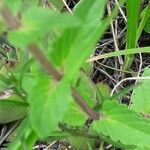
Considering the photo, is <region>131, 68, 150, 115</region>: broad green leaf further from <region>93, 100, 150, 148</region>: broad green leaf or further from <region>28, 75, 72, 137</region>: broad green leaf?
<region>28, 75, 72, 137</region>: broad green leaf

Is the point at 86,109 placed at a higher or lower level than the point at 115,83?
higher

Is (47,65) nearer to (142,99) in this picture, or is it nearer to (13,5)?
(13,5)

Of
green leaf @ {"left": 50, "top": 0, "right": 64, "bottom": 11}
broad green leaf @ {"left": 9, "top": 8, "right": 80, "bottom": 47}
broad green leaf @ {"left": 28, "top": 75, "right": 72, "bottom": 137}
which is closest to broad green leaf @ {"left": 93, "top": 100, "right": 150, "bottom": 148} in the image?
broad green leaf @ {"left": 28, "top": 75, "right": 72, "bottom": 137}

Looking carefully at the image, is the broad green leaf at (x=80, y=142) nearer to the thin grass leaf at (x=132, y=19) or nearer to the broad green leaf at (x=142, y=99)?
the broad green leaf at (x=142, y=99)

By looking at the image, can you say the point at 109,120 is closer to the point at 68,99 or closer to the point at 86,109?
the point at 86,109

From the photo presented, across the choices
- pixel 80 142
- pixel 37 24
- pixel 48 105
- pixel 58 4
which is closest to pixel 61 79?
pixel 48 105

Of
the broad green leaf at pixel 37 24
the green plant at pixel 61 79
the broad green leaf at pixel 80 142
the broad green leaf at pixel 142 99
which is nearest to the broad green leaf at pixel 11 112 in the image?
the green plant at pixel 61 79

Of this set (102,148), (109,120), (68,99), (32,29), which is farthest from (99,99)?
(32,29)

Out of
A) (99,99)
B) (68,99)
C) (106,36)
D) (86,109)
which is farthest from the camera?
(106,36)
